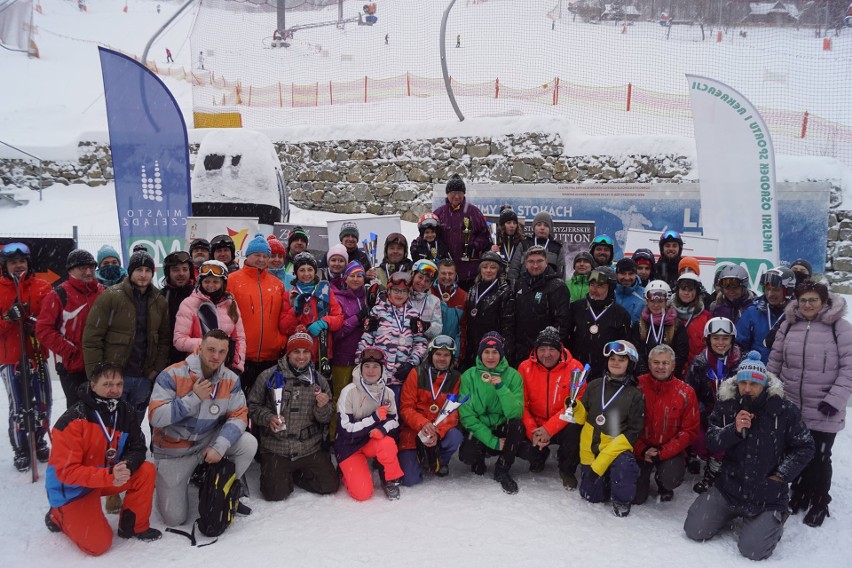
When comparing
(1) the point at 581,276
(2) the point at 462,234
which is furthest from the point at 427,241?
(1) the point at 581,276

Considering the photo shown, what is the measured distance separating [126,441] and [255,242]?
66.2 inches

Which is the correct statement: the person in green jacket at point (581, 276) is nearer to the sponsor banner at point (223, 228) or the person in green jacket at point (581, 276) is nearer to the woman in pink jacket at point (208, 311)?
the woman in pink jacket at point (208, 311)

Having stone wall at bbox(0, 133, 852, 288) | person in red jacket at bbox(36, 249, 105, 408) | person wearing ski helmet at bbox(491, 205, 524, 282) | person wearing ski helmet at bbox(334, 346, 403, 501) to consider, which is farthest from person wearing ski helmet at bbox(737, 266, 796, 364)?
stone wall at bbox(0, 133, 852, 288)

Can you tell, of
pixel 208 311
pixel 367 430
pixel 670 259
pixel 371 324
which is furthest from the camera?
pixel 670 259

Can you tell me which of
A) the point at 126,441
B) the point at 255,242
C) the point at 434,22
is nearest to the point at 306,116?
the point at 434,22

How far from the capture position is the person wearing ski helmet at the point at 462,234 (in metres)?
5.97

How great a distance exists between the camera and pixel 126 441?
3.55m

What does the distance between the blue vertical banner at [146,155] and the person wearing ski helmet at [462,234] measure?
11.4 feet

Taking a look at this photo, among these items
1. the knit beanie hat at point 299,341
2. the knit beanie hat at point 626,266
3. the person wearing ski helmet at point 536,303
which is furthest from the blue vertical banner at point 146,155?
the knit beanie hat at point 626,266

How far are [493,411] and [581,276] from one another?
4.92 ft

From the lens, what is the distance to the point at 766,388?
3.63 m

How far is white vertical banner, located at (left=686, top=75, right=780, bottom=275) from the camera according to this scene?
6.90 metres

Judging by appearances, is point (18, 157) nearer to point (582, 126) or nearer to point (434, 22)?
point (434, 22)

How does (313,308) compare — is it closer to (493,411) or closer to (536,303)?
(493,411)
